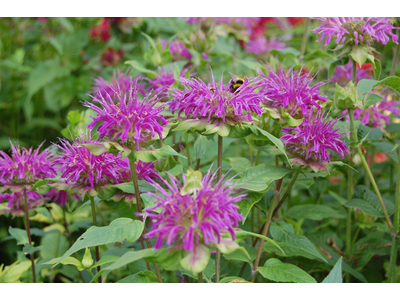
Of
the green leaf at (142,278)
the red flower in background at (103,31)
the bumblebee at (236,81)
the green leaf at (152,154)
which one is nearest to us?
the green leaf at (152,154)

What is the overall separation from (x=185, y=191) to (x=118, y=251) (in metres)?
0.58

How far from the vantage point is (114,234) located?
0.70 meters

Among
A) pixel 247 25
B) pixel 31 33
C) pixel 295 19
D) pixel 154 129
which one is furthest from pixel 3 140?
pixel 295 19

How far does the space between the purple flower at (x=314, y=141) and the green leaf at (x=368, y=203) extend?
25 centimetres

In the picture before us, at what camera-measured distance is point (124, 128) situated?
2.51ft

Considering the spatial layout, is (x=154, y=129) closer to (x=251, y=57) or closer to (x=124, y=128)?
(x=124, y=128)

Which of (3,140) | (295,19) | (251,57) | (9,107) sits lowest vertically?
(3,140)

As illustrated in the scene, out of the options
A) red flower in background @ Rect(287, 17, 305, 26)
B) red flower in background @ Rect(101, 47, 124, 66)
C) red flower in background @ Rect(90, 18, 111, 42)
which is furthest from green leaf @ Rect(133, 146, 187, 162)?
red flower in background @ Rect(287, 17, 305, 26)

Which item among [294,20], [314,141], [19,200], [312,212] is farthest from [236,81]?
[294,20]

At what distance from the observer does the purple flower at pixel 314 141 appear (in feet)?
2.83

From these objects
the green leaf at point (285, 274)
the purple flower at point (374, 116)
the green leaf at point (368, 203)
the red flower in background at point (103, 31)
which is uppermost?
the red flower in background at point (103, 31)

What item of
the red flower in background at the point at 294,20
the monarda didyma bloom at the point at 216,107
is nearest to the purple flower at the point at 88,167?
the monarda didyma bloom at the point at 216,107

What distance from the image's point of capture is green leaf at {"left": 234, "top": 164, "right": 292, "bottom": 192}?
78 centimetres

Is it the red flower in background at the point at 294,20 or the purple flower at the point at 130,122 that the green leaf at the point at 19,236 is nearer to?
the purple flower at the point at 130,122
